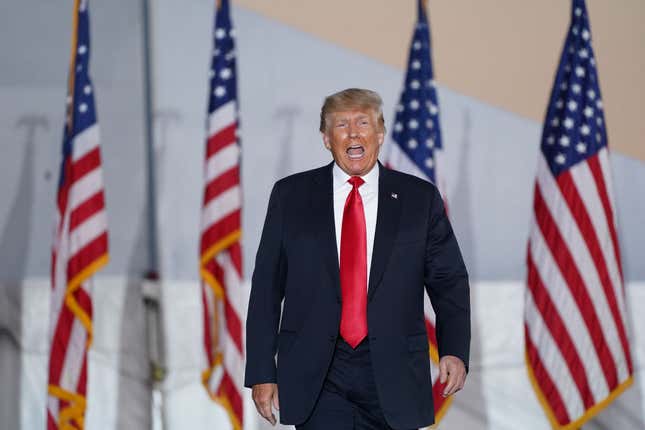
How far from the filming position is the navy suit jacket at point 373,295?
6.56 feet

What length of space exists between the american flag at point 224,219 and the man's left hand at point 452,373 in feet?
8.77

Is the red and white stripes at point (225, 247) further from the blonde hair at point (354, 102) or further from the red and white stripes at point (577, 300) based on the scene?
the blonde hair at point (354, 102)

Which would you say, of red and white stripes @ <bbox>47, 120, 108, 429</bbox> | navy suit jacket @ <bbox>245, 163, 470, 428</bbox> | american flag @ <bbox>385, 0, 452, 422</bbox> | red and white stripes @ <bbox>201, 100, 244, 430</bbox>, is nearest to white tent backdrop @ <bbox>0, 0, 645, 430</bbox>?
red and white stripes @ <bbox>201, 100, 244, 430</bbox>

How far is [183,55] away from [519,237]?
8.09 ft

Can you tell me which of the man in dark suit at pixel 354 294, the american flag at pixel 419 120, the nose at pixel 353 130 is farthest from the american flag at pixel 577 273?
the nose at pixel 353 130

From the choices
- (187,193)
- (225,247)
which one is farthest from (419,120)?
(187,193)

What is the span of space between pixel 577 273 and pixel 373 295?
8.16 feet

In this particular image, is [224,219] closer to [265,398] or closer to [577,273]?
[577,273]

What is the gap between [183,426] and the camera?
17.3 ft

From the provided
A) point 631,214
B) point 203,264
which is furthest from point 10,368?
point 631,214

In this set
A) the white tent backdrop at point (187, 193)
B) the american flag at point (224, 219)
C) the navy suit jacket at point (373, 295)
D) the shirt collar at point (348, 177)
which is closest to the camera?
the navy suit jacket at point (373, 295)

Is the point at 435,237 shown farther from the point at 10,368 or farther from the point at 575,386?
the point at 10,368

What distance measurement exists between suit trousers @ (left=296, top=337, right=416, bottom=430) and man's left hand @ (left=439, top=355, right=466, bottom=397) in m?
0.16

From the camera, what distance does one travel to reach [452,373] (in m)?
2.03
